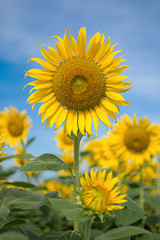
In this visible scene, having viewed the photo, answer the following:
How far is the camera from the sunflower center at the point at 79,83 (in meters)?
2.98

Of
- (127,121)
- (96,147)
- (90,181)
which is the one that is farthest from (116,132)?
(90,181)

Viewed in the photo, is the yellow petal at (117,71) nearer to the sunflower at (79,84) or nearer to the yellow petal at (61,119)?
the sunflower at (79,84)

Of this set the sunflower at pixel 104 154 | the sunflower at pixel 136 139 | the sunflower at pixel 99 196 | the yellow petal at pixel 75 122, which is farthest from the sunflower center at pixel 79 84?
the sunflower at pixel 104 154

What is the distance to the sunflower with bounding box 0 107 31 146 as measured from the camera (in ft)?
20.7

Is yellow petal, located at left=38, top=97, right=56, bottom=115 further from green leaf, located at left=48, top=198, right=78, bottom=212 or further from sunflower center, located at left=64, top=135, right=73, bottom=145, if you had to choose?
sunflower center, located at left=64, top=135, right=73, bottom=145

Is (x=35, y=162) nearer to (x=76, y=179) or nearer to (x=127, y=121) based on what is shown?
(x=76, y=179)

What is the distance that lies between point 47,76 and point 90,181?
51.0 inches

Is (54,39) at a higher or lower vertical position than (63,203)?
higher

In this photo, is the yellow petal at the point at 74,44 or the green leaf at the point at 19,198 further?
the yellow petal at the point at 74,44

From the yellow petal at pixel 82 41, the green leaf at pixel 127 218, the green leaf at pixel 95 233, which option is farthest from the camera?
the green leaf at pixel 127 218

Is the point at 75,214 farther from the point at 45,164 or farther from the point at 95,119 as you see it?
the point at 95,119

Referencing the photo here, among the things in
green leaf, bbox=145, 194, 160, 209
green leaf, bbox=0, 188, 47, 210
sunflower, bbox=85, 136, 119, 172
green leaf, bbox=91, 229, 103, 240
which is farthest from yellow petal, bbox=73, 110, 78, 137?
sunflower, bbox=85, 136, 119, 172

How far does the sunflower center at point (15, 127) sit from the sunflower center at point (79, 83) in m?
3.46

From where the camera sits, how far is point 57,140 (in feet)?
22.2
